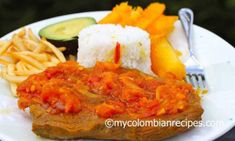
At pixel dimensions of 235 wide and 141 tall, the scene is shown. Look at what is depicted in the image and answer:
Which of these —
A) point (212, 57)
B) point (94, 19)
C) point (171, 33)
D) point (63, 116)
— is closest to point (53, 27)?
point (94, 19)

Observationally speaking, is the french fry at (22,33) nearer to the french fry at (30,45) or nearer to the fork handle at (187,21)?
the french fry at (30,45)

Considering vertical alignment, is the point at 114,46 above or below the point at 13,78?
above

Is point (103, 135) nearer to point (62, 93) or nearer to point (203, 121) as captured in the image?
point (62, 93)

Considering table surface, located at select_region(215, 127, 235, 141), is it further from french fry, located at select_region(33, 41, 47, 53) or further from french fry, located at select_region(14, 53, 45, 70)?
french fry, located at select_region(33, 41, 47, 53)

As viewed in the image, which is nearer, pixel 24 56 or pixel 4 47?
pixel 24 56

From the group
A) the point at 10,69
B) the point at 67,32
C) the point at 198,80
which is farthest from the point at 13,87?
the point at 198,80

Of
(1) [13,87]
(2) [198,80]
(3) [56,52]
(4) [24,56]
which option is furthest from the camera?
(3) [56,52]

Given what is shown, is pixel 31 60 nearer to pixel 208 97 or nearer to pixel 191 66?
pixel 191 66
